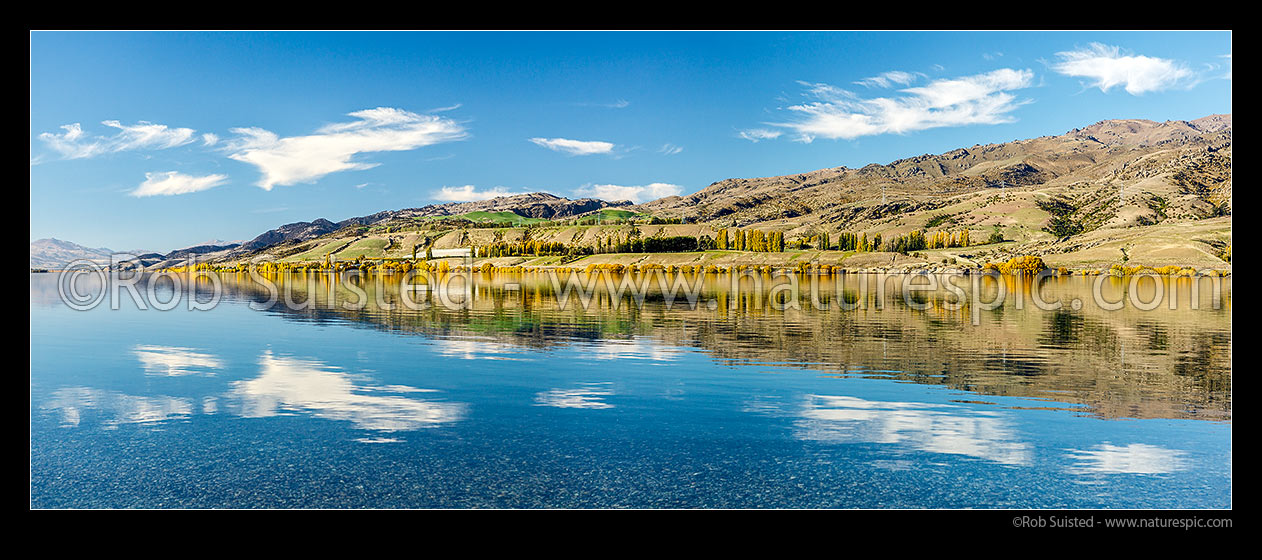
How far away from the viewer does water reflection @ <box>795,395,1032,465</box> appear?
24.7m

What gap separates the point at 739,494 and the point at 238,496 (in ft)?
44.9

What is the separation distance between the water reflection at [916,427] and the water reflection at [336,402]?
14.7 metres

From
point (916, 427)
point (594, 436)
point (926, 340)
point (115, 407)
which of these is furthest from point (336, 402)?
point (926, 340)

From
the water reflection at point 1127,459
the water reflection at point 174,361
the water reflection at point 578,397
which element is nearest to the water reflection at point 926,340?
the water reflection at point 1127,459

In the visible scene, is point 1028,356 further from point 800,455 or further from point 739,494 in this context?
point 739,494

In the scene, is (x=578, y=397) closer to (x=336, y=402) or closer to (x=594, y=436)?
(x=594, y=436)

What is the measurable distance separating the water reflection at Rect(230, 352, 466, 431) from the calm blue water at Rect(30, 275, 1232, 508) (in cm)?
19

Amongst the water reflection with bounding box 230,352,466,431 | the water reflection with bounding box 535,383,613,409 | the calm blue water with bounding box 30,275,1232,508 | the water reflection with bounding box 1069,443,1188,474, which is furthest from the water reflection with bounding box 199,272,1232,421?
the water reflection with bounding box 230,352,466,431

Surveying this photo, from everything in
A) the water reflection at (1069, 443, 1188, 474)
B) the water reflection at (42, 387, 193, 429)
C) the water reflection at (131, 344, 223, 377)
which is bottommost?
the water reflection at (1069, 443, 1188, 474)

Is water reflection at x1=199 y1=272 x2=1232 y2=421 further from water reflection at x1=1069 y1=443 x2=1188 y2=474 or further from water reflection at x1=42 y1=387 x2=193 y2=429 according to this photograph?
water reflection at x1=42 y1=387 x2=193 y2=429

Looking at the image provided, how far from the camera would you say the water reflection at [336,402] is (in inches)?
1150

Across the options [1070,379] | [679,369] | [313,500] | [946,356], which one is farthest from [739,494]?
[946,356]

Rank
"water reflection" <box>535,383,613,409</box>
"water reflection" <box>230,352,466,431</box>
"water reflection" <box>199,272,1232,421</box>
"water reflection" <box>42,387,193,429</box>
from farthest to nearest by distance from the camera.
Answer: "water reflection" <box>199,272,1232,421</box> < "water reflection" <box>535,383,613,409</box> < "water reflection" <box>42,387,193,429</box> < "water reflection" <box>230,352,466,431</box>
